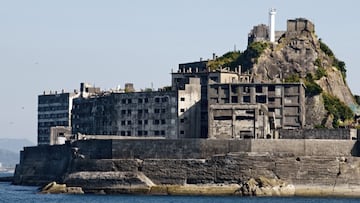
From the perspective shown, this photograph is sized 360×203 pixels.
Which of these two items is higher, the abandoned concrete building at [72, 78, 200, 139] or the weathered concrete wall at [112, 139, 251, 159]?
the abandoned concrete building at [72, 78, 200, 139]

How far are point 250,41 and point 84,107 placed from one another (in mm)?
20129

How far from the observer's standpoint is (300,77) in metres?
118

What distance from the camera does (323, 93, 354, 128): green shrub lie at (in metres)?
116

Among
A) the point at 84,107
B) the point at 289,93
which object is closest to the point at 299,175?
the point at 289,93

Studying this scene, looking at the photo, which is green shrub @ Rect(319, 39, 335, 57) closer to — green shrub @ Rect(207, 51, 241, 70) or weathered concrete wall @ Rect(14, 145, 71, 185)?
green shrub @ Rect(207, 51, 241, 70)

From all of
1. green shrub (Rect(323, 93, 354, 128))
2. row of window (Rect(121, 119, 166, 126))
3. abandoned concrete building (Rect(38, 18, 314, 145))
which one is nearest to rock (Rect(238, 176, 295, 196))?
abandoned concrete building (Rect(38, 18, 314, 145))

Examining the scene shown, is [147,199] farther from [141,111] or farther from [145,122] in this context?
[141,111]

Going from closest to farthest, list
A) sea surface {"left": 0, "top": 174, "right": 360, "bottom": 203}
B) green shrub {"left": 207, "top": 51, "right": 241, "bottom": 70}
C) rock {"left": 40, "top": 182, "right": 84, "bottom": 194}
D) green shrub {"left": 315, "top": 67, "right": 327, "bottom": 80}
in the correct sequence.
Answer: sea surface {"left": 0, "top": 174, "right": 360, "bottom": 203}
rock {"left": 40, "top": 182, "right": 84, "bottom": 194}
green shrub {"left": 315, "top": 67, "right": 327, "bottom": 80}
green shrub {"left": 207, "top": 51, "right": 241, "bottom": 70}

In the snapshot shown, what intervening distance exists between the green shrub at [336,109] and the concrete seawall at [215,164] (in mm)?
25209

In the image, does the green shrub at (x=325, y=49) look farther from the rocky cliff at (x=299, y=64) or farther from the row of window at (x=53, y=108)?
the row of window at (x=53, y=108)

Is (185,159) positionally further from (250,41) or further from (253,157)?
(250,41)

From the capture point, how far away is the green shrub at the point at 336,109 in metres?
116

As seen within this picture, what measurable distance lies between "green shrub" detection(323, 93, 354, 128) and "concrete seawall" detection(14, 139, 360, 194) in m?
25.2

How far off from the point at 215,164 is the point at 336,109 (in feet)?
98.1
